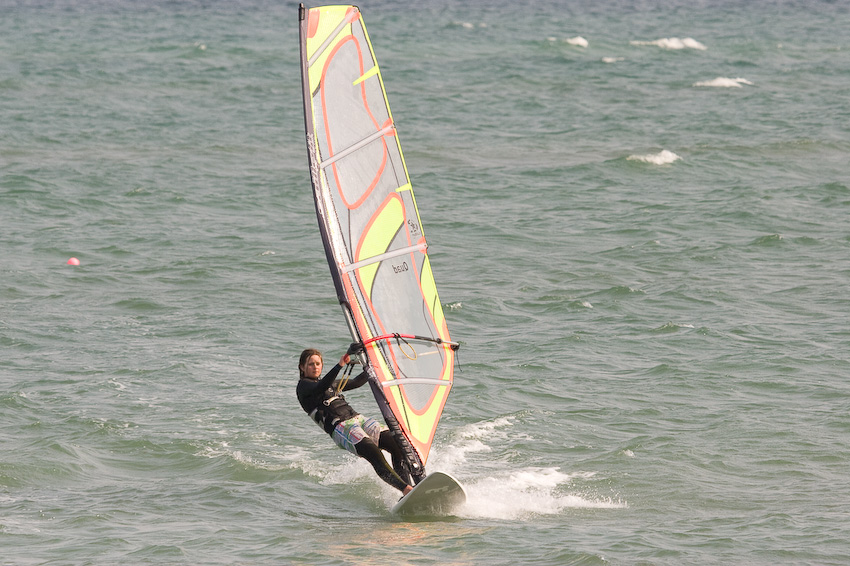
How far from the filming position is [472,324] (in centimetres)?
1742

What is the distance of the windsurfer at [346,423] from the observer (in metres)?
11.1

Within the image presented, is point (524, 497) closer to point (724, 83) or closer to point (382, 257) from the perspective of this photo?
point (382, 257)

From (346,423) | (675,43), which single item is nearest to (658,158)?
(346,423)

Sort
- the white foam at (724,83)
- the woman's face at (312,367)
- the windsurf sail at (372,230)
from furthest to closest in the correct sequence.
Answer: the white foam at (724,83) < the woman's face at (312,367) < the windsurf sail at (372,230)

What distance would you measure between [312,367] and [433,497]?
1.67 m

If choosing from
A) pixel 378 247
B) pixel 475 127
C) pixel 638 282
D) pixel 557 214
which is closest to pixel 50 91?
pixel 475 127

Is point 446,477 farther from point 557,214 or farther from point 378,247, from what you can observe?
point 557,214

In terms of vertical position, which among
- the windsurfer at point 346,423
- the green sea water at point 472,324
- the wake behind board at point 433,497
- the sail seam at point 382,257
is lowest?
the green sea water at point 472,324

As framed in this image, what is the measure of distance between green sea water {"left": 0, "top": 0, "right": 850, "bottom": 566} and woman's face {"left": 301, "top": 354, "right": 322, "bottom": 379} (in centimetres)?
128

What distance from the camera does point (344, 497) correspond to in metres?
11.9

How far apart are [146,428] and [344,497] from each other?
115 inches

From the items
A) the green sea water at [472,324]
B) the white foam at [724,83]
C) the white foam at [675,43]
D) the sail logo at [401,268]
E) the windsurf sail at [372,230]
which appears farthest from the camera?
the white foam at [675,43]

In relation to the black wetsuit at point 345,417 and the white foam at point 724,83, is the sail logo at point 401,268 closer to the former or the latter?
the black wetsuit at point 345,417

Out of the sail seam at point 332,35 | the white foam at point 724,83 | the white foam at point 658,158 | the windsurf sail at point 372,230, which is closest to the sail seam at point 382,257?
the windsurf sail at point 372,230
